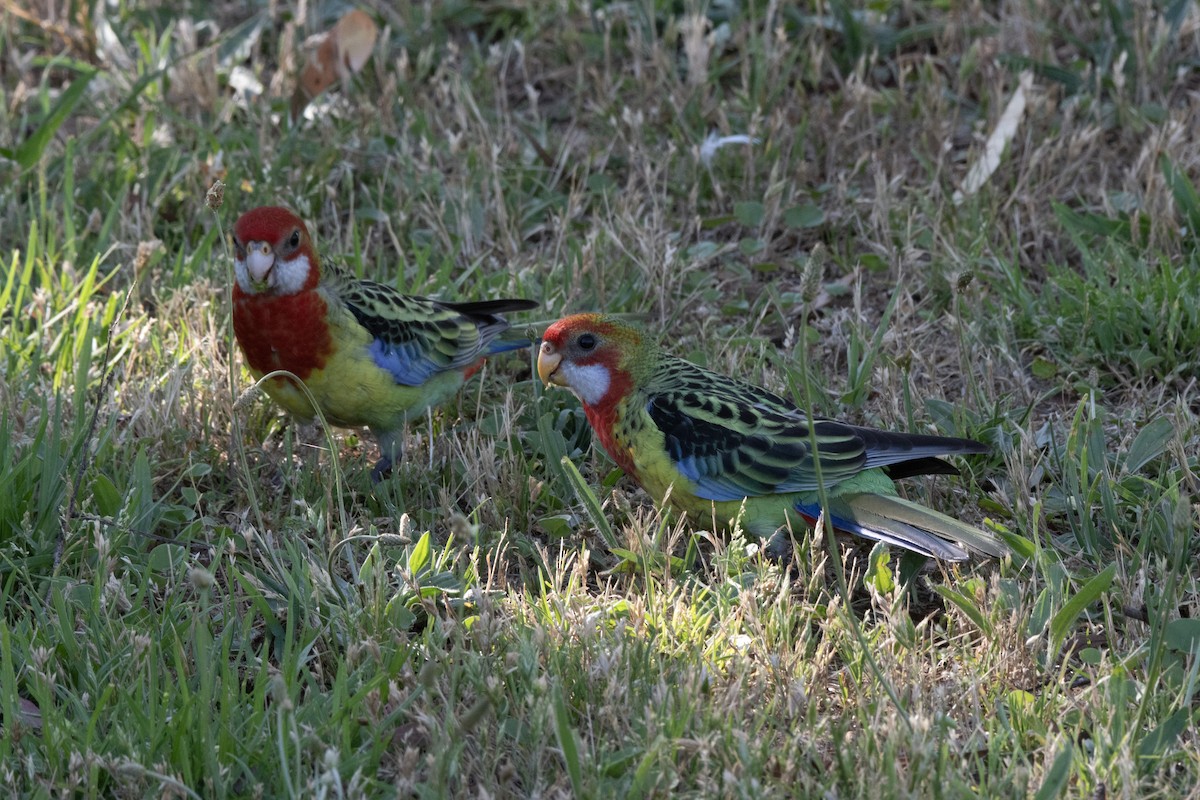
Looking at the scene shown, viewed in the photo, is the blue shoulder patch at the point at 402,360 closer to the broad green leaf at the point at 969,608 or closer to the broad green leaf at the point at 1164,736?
the broad green leaf at the point at 969,608

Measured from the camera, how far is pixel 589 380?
3.85 meters

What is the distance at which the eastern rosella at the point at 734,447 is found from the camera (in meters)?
3.49

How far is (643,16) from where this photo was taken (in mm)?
6277

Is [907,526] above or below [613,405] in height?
below

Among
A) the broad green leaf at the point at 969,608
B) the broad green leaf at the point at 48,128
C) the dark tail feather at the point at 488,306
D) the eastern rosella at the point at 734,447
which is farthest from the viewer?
the broad green leaf at the point at 48,128

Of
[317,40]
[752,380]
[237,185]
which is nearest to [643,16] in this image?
[317,40]

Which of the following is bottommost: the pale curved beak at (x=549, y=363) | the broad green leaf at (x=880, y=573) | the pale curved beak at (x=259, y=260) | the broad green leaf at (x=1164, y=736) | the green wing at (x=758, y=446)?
the broad green leaf at (x=1164, y=736)

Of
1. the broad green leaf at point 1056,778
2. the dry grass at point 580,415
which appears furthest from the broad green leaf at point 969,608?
the broad green leaf at point 1056,778

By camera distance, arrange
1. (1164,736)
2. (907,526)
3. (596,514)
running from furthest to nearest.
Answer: (596,514)
(907,526)
(1164,736)

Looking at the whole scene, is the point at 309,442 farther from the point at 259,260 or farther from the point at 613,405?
the point at 613,405

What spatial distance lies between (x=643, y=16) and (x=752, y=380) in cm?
250

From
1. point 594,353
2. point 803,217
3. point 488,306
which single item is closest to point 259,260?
point 488,306

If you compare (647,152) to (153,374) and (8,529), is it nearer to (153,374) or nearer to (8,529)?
(153,374)

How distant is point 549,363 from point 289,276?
83 cm
